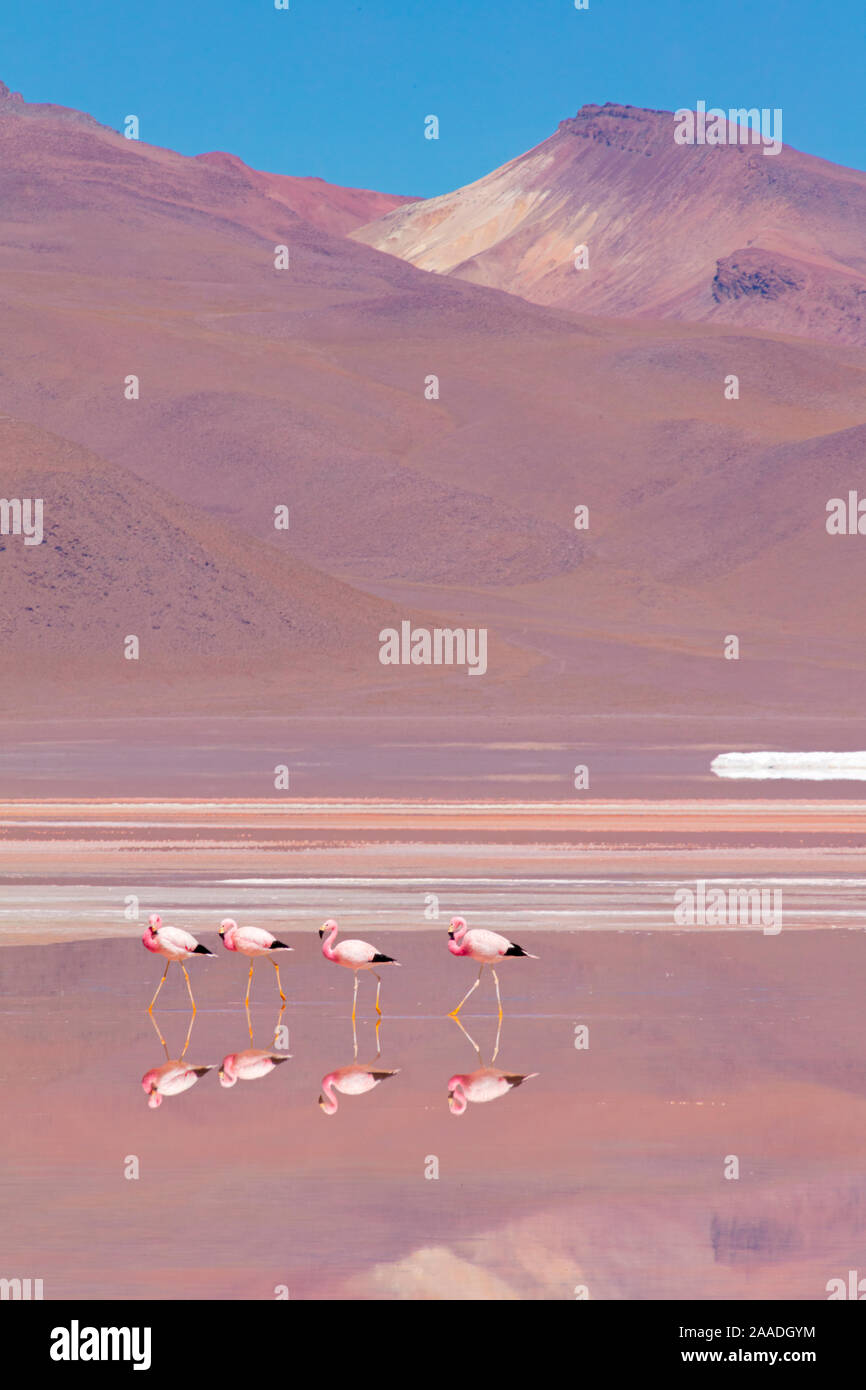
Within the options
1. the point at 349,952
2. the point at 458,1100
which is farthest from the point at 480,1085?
the point at 349,952

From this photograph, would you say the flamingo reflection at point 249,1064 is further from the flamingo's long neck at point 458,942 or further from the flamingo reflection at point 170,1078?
the flamingo's long neck at point 458,942

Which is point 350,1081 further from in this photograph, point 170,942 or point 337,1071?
point 170,942

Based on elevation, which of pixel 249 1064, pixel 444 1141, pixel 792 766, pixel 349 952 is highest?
pixel 792 766

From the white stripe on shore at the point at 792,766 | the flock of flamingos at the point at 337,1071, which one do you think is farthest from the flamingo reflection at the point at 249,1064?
the white stripe on shore at the point at 792,766

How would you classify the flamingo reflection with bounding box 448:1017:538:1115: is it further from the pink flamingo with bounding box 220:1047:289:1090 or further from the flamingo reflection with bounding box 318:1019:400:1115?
the pink flamingo with bounding box 220:1047:289:1090
